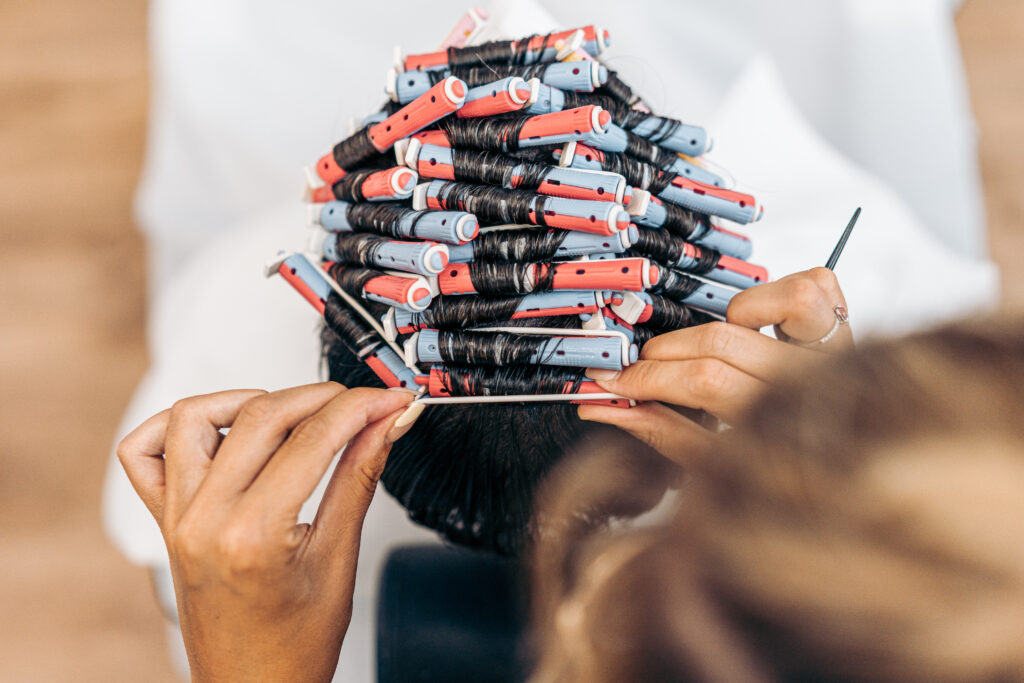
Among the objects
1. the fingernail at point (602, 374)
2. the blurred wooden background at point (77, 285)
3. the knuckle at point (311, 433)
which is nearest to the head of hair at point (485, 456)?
the fingernail at point (602, 374)

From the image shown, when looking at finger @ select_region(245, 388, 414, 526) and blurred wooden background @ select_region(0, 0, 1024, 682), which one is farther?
blurred wooden background @ select_region(0, 0, 1024, 682)

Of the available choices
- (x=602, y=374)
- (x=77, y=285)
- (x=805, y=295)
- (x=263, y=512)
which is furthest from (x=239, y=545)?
(x=77, y=285)

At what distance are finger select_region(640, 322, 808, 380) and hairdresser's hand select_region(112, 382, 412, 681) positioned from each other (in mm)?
201

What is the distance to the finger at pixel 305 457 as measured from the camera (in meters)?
0.43

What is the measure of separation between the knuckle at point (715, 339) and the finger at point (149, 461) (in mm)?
374

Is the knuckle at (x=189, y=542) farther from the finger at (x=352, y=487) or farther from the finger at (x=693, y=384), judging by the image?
the finger at (x=693, y=384)

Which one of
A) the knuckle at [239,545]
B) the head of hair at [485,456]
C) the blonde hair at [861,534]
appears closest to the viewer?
the blonde hair at [861,534]

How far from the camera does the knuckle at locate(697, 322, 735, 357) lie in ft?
1.52

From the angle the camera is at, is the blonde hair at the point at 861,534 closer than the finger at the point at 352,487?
Yes

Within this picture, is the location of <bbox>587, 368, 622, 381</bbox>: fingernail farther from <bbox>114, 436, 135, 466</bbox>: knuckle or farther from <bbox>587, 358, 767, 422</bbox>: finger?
<bbox>114, 436, 135, 466</bbox>: knuckle

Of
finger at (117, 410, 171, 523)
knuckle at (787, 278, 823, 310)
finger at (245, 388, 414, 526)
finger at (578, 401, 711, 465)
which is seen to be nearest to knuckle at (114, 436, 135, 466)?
finger at (117, 410, 171, 523)

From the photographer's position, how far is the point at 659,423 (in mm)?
509

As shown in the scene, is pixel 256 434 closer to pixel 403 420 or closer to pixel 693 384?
pixel 403 420

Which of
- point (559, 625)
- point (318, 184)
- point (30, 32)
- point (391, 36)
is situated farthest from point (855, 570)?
point (30, 32)
